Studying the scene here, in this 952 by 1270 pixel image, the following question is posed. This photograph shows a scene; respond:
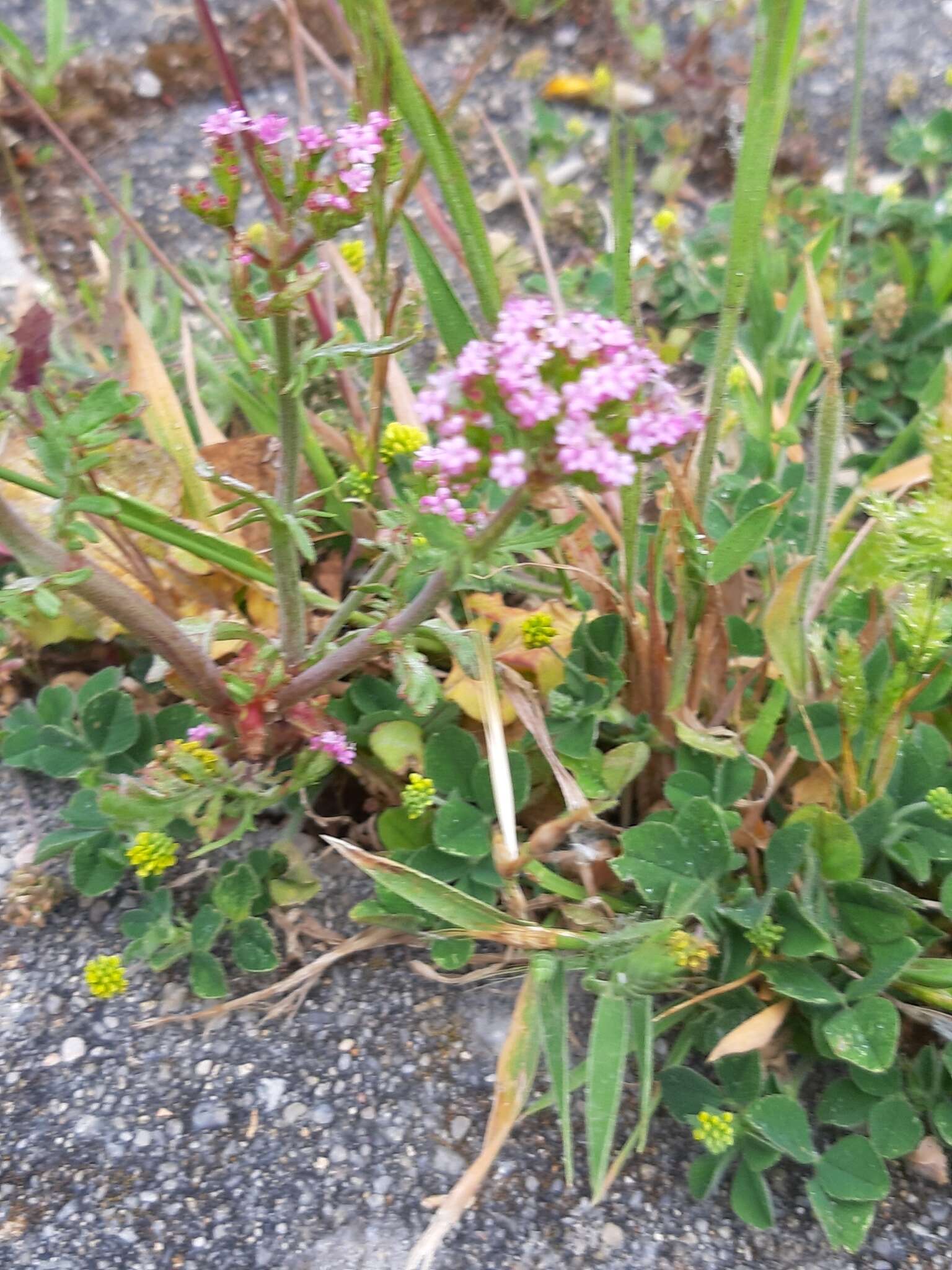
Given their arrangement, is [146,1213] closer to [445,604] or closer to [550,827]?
[550,827]

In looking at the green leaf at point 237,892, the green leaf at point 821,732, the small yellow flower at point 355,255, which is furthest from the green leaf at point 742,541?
the small yellow flower at point 355,255

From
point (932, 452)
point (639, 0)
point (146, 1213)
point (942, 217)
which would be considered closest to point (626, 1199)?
point (146, 1213)

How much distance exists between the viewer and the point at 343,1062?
1268mm

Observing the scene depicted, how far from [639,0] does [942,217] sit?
1.13 metres

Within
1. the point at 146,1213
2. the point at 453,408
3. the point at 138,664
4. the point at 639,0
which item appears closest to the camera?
the point at 453,408

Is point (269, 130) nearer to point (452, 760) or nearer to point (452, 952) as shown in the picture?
point (452, 760)

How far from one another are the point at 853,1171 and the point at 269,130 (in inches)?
46.3

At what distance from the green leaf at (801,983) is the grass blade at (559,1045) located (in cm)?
23

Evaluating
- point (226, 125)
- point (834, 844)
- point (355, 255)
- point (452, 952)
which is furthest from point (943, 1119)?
point (355, 255)

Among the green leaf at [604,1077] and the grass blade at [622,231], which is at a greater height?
the grass blade at [622,231]

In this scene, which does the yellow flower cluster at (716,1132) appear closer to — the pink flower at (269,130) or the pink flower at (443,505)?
the pink flower at (443,505)

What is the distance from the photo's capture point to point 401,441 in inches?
62.4

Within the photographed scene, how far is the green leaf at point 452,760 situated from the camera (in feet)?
4.47

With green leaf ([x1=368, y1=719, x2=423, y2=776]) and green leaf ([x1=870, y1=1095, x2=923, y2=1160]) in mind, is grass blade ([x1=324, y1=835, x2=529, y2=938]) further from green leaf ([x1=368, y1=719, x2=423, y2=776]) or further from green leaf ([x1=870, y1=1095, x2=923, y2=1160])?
green leaf ([x1=870, y1=1095, x2=923, y2=1160])
